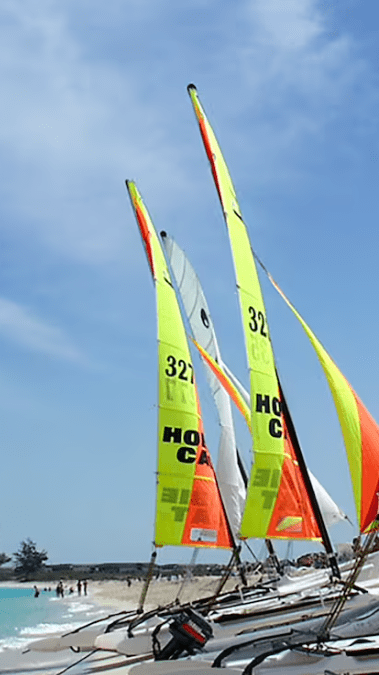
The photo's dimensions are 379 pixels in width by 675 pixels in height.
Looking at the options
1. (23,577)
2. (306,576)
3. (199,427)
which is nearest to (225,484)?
(199,427)

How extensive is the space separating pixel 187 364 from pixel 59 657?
8.03 metres

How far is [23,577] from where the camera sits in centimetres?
12425

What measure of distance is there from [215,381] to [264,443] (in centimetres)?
876

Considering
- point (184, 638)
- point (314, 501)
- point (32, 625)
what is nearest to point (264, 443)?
point (314, 501)

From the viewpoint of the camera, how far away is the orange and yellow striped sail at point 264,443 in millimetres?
16344

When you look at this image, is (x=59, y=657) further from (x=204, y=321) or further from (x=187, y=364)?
(x=204, y=321)

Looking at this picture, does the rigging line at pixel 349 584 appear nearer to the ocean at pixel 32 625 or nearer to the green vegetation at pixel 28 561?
the ocean at pixel 32 625

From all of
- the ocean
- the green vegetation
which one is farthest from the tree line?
the ocean

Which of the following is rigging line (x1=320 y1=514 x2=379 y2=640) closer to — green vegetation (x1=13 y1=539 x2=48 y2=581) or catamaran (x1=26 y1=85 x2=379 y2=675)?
catamaran (x1=26 y1=85 x2=379 y2=675)

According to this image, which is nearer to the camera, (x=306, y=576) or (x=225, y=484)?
(x=306, y=576)

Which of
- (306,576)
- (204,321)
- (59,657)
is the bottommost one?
(59,657)

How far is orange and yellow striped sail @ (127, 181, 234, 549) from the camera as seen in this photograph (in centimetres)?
1961

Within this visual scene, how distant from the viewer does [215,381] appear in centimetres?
2541

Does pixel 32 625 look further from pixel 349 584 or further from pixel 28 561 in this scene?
pixel 28 561
